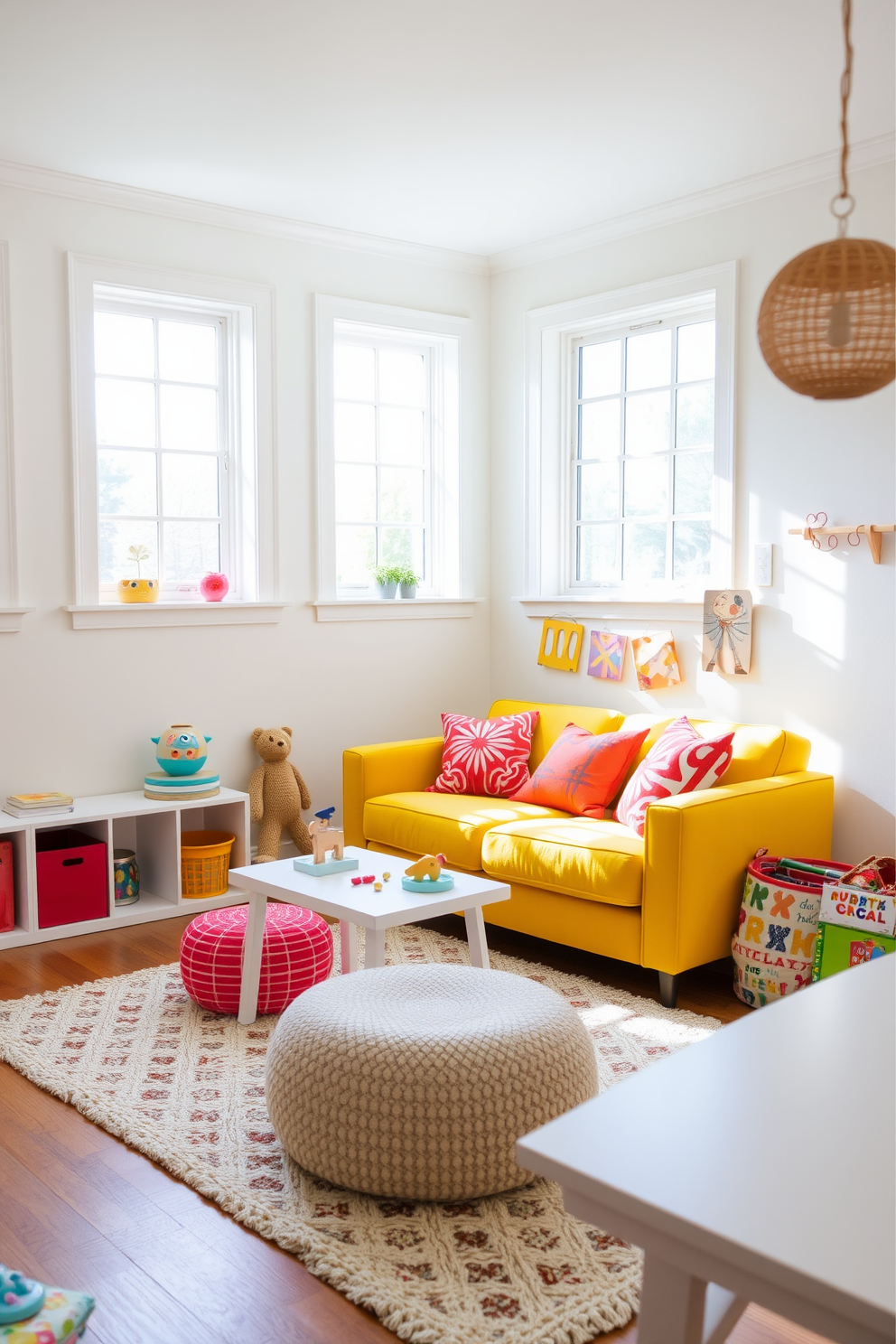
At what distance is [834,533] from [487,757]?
1.45 m

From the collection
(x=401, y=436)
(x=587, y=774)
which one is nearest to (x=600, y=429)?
(x=401, y=436)

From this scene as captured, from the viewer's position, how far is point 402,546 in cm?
507

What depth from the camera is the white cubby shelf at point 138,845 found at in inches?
147

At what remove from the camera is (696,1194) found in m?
0.89

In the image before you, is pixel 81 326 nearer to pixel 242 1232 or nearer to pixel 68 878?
pixel 68 878

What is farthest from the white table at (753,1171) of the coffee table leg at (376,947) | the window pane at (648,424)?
the window pane at (648,424)

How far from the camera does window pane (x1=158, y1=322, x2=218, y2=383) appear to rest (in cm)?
441

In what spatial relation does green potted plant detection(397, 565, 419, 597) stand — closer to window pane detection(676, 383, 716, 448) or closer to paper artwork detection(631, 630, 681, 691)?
paper artwork detection(631, 630, 681, 691)

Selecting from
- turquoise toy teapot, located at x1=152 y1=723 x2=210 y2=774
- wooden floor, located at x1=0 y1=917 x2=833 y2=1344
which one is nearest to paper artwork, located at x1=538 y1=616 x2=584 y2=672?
turquoise toy teapot, located at x1=152 y1=723 x2=210 y2=774

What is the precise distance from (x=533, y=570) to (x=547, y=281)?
48.2 inches

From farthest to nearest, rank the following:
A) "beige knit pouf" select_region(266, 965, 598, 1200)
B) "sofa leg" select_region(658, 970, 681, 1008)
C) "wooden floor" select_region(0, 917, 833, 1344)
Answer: "sofa leg" select_region(658, 970, 681, 1008), "beige knit pouf" select_region(266, 965, 598, 1200), "wooden floor" select_region(0, 917, 833, 1344)

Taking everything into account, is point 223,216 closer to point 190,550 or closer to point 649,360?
point 190,550

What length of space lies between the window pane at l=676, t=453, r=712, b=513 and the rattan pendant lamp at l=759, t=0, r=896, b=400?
282 centimetres

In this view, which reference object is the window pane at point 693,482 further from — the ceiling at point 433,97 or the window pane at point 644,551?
the ceiling at point 433,97
